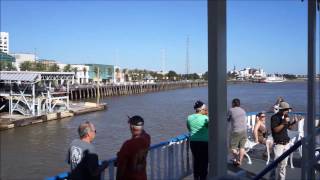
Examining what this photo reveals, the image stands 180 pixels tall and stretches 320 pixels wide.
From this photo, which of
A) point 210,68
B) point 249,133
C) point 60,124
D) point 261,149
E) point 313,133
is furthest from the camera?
point 60,124

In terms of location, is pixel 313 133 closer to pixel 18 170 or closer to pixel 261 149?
pixel 261 149

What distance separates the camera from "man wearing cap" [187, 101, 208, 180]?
6922mm

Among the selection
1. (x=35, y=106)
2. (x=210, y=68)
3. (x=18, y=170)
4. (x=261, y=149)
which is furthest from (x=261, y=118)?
(x=35, y=106)

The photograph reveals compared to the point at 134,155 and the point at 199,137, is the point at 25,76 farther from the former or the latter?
the point at 134,155

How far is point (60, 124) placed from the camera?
38.6 metres

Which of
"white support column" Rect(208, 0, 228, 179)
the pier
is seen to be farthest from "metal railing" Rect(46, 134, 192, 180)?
the pier

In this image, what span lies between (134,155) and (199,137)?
8.39ft

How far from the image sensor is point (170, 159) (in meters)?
7.01

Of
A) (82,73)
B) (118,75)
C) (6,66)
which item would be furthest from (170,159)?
(118,75)

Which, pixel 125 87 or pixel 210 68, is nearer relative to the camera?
pixel 210 68

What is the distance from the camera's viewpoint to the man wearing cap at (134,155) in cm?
454

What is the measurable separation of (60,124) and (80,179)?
35.0m

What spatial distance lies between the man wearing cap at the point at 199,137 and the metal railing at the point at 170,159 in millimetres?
315

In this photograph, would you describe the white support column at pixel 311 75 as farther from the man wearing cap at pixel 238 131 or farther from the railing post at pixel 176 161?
the man wearing cap at pixel 238 131
